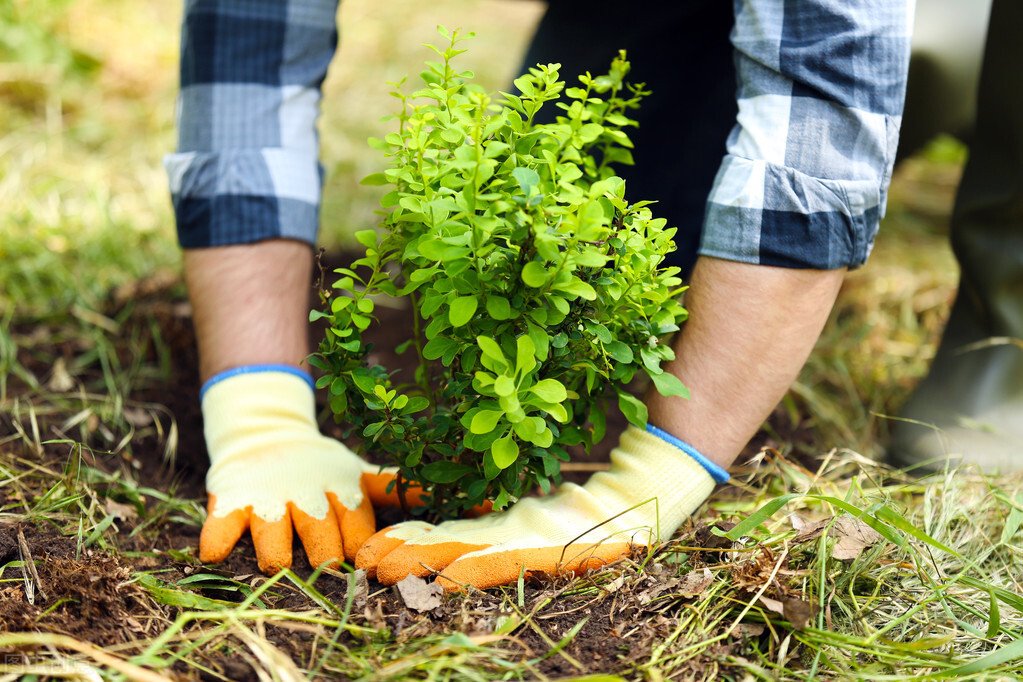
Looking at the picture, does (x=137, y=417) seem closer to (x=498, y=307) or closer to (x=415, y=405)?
(x=415, y=405)

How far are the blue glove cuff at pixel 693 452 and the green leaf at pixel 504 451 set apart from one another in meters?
0.34

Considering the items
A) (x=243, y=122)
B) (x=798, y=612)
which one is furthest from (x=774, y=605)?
(x=243, y=122)

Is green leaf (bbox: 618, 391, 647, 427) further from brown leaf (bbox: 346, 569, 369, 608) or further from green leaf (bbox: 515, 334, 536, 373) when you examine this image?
brown leaf (bbox: 346, 569, 369, 608)

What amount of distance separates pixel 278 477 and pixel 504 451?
0.54 metres

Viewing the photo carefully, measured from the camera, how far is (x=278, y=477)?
1.33m

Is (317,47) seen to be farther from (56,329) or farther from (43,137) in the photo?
(43,137)

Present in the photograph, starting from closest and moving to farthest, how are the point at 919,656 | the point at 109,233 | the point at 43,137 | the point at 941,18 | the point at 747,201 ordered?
1. the point at 919,656
2. the point at 747,201
3. the point at 941,18
4. the point at 109,233
5. the point at 43,137

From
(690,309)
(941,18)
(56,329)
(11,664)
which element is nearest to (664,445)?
(690,309)

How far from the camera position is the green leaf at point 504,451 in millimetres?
988

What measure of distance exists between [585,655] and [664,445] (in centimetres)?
38

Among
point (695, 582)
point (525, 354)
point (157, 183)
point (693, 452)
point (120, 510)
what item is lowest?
point (120, 510)

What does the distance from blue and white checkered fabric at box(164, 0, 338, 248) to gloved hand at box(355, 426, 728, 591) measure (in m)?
0.75

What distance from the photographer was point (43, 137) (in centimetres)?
301

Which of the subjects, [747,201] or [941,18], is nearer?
[747,201]
